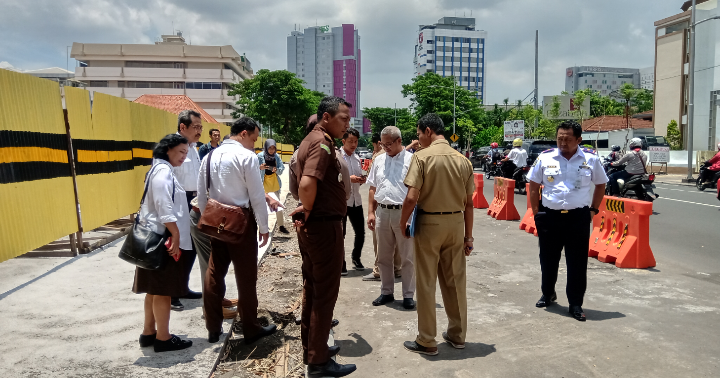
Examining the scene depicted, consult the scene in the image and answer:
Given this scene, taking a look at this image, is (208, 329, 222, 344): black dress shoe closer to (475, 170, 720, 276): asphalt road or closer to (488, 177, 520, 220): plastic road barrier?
(475, 170, 720, 276): asphalt road

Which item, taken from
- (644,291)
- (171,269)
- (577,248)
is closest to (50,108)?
(171,269)

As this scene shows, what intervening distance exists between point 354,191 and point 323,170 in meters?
3.54

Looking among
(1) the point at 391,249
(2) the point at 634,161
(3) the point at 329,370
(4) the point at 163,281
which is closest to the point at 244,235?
(4) the point at 163,281

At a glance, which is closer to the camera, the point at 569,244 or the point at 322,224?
the point at 322,224

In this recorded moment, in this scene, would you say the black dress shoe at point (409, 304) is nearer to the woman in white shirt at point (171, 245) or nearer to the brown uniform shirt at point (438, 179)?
the brown uniform shirt at point (438, 179)

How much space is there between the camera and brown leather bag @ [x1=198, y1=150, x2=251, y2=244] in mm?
4070

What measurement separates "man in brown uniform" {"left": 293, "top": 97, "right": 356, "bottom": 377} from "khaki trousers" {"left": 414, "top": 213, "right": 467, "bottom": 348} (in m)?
0.75

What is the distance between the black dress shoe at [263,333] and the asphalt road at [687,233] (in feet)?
A: 19.0

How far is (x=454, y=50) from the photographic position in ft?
565

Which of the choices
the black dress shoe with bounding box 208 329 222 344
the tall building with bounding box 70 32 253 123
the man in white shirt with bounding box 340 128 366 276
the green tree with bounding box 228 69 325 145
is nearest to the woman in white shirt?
the black dress shoe with bounding box 208 329 222 344

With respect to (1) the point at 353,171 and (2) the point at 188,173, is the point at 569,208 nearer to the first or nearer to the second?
(1) the point at 353,171

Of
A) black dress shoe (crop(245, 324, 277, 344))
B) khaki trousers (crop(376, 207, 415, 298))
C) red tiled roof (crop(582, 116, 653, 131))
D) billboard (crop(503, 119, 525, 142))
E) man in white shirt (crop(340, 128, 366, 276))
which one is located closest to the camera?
black dress shoe (crop(245, 324, 277, 344))

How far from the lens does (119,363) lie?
12.6 ft

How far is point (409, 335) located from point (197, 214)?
230 centimetres
